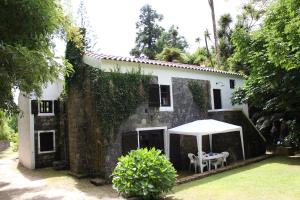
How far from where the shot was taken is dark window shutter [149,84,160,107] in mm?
14837

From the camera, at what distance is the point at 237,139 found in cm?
1650

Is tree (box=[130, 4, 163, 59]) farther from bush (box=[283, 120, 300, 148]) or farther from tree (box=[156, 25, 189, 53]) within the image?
bush (box=[283, 120, 300, 148])

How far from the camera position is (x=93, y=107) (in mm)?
13430

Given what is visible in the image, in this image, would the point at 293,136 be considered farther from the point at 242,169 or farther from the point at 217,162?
the point at 217,162

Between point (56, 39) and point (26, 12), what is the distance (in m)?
2.67

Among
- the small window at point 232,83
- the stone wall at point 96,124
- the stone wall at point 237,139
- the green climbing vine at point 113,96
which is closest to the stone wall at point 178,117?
the stone wall at point 96,124

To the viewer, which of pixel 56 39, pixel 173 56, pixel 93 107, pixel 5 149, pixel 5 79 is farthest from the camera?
pixel 5 149

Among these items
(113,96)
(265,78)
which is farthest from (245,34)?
(113,96)

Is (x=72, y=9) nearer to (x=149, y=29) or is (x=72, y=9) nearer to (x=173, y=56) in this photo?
(x=173, y=56)

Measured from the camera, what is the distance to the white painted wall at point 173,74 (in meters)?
13.5

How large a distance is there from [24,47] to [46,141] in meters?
12.9

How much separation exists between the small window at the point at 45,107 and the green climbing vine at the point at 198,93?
9215 mm

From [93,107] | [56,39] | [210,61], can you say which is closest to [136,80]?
[93,107]

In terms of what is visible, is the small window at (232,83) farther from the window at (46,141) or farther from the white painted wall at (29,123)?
the window at (46,141)
